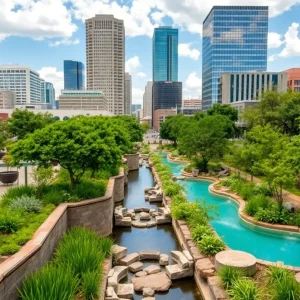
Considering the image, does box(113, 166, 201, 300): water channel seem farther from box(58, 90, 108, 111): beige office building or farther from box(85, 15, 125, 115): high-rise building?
box(85, 15, 125, 115): high-rise building

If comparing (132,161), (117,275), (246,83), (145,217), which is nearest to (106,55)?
(246,83)

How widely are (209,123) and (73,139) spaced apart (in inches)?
592

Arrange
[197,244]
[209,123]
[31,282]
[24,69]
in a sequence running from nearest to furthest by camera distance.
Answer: [31,282]
[197,244]
[209,123]
[24,69]

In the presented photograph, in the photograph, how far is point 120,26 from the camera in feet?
423

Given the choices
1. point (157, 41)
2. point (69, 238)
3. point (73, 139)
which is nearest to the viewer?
point (69, 238)

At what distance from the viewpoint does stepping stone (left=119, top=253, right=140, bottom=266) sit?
9.50 m

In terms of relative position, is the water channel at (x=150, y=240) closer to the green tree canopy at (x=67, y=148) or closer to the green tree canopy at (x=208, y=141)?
the green tree canopy at (x=67, y=148)

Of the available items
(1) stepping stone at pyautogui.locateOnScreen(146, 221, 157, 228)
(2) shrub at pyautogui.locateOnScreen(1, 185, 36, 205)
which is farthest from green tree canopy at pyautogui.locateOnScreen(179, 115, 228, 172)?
(2) shrub at pyautogui.locateOnScreen(1, 185, 36, 205)

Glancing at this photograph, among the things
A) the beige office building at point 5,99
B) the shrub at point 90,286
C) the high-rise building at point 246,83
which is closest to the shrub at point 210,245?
the shrub at point 90,286

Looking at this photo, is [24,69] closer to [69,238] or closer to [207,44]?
[207,44]

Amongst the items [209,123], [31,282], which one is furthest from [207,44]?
[31,282]

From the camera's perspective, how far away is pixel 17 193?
428 inches

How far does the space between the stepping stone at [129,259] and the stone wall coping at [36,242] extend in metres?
2.22

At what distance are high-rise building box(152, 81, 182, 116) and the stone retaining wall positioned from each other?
6168 inches
